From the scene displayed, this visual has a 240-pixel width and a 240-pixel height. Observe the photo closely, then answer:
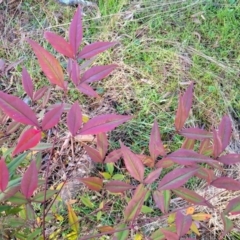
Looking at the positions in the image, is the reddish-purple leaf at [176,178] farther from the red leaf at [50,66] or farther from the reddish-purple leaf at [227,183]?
the red leaf at [50,66]

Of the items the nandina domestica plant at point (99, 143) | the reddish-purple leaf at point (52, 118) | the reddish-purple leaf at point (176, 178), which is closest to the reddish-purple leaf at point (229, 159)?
the nandina domestica plant at point (99, 143)

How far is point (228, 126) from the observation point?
95cm

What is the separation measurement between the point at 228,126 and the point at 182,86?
1176 millimetres

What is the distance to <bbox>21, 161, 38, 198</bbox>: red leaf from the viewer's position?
809 millimetres

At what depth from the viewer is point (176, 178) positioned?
0.83 meters

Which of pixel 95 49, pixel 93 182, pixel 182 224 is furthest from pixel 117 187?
pixel 95 49

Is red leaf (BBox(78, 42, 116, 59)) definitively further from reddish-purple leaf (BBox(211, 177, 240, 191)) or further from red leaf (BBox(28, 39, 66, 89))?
reddish-purple leaf (BBox(211, 177, 240, 191))

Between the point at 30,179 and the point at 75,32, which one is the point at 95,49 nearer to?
the point at 75,32

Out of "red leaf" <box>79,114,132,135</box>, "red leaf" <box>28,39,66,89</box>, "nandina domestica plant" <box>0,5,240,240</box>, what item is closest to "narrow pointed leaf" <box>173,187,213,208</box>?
"nandina domestica plant" <box>0,5,240,240</box>

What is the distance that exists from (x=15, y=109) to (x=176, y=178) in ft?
1.13

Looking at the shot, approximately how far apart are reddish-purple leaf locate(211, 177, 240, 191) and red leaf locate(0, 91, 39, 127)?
45 cm

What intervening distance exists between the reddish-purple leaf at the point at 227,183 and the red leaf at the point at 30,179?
0.40m

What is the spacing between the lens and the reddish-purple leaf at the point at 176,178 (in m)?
0.83

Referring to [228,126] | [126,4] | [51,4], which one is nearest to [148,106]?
[126,4]
